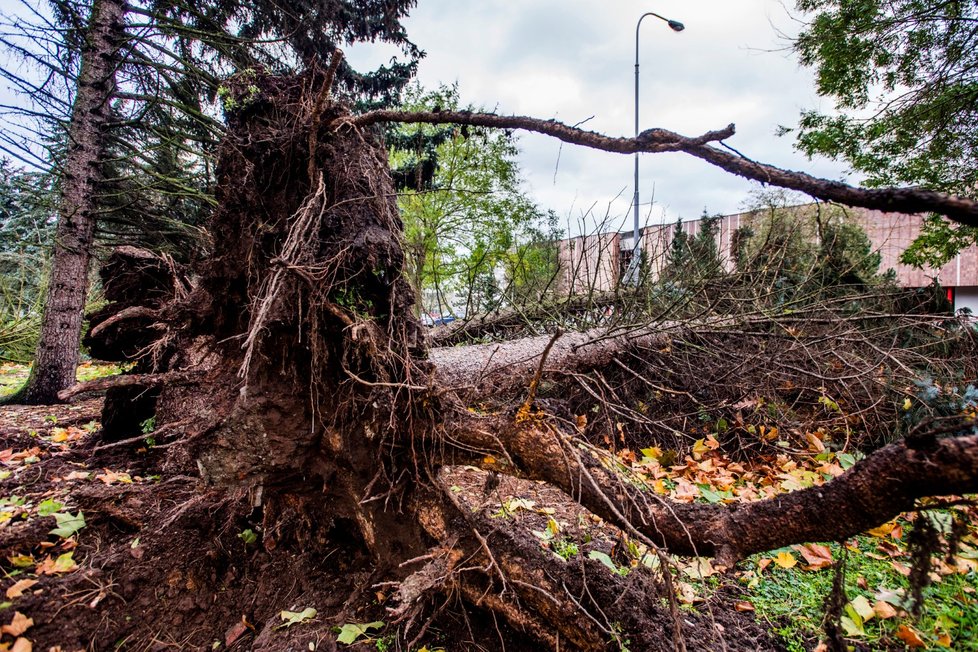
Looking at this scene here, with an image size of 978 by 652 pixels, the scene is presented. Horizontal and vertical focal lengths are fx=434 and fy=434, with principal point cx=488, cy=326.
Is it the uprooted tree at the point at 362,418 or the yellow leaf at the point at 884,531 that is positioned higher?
the uprooted tree at the point at 362,418

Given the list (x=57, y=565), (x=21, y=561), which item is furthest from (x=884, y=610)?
(x=21, y=561)

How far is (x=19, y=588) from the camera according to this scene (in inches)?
84.0

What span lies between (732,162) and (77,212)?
295 inches

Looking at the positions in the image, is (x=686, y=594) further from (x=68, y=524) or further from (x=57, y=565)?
(x=68, y=524)

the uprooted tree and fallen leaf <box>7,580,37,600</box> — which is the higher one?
the uprooted tree

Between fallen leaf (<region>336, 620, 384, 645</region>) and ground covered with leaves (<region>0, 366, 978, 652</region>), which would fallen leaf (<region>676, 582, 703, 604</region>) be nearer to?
ground covered with leaves (<region>0, 366, 978, 652</region>)

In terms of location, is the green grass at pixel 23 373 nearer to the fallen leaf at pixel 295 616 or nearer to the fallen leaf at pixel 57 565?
the fallen leaf at pixel 57 565

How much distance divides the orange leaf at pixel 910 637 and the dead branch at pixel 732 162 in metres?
2.01

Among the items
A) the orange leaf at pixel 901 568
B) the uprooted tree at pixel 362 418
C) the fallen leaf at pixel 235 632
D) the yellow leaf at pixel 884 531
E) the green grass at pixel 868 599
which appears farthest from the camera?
the yellow leaf at pixel 884 531

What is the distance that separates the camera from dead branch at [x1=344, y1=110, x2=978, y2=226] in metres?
0.97

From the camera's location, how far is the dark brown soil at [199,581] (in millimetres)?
2057

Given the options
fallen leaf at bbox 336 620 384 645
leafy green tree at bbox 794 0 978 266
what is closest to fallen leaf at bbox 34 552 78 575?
fallen leaf at bbox 336 620 384 645

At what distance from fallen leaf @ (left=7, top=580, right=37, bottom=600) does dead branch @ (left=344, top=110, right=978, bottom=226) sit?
2920 millimetres

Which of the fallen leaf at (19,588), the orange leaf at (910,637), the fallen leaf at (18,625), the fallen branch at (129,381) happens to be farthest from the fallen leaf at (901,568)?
the fallen leaf at (19,588)
